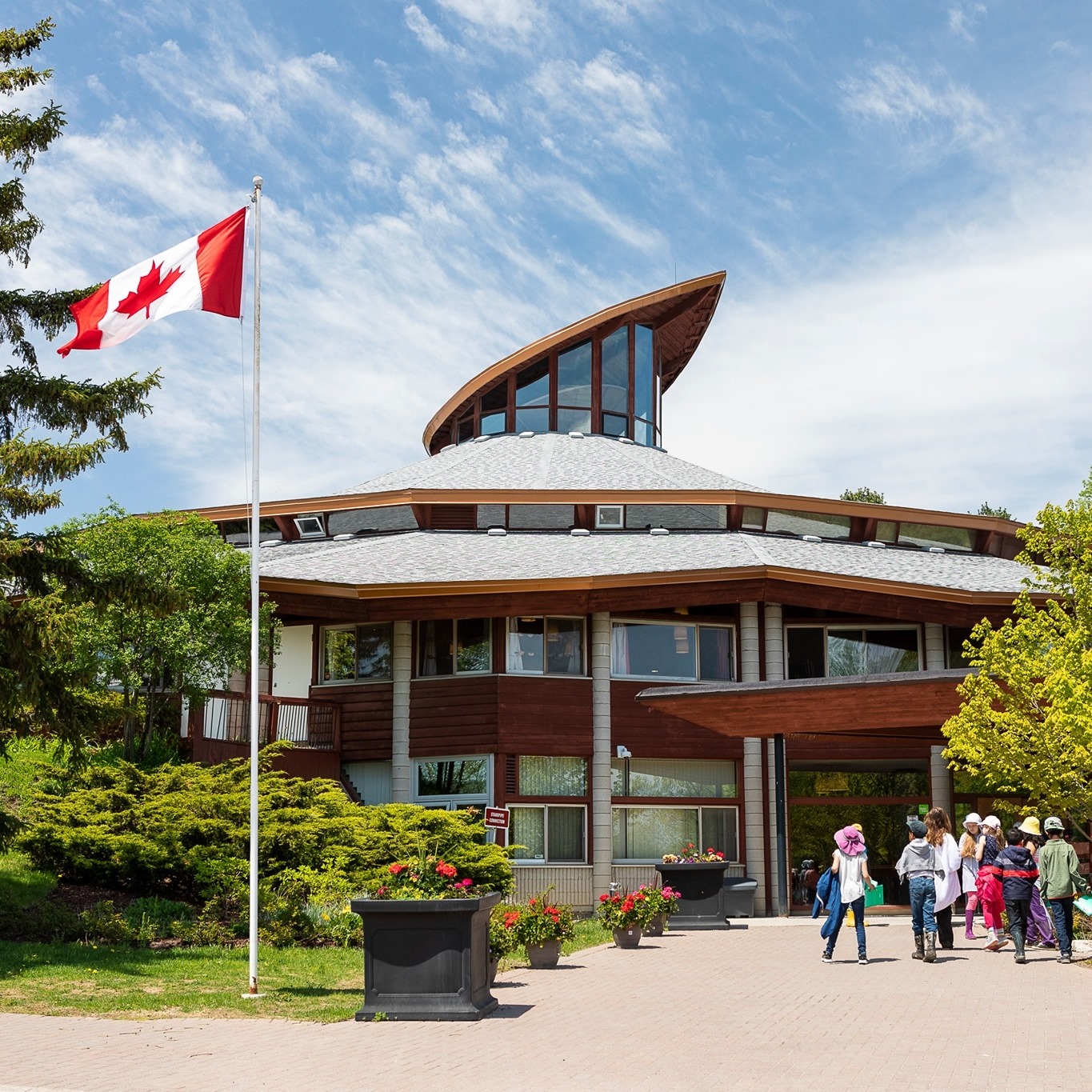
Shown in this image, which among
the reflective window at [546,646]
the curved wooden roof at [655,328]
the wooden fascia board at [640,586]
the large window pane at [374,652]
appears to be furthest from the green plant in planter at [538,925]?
the curved wooden roof at [655,328]

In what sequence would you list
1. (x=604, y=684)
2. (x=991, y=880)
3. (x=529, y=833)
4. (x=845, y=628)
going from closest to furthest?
(x=991, y=880)
(x=529, y=833)
(x=604, y=684)
(x=845, y=628)

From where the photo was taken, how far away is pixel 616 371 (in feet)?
138

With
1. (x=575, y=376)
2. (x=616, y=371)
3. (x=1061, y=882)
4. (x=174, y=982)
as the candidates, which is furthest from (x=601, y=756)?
(x=616, y=371)

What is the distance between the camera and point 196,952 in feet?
55.1

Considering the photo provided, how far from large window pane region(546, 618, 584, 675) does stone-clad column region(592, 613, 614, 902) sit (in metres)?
0.33

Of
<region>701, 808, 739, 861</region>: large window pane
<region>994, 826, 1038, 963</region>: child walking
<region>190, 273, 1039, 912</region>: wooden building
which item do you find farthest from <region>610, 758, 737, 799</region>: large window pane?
<region>994, 826, 1038, 963</region>: child walking

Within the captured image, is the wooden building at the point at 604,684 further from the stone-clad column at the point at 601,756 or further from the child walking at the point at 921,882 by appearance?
the child walking at the point at 921,882

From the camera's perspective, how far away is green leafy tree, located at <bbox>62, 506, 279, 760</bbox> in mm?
23969

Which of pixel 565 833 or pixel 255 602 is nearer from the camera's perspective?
pixel 255 602

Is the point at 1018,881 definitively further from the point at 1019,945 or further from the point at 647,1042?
the point at 647,1042

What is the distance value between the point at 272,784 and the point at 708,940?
7437mm

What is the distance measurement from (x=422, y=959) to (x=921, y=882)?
25.3ft

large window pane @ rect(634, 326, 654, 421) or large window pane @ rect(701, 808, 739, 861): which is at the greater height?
large window pane @ rect(634, 326, 654, 421)

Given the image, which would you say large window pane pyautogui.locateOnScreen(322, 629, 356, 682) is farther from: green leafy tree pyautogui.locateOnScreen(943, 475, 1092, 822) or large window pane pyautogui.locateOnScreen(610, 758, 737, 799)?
green leafy tree pyautogui.locateOnScreen(943, 475, 1092, 822)
